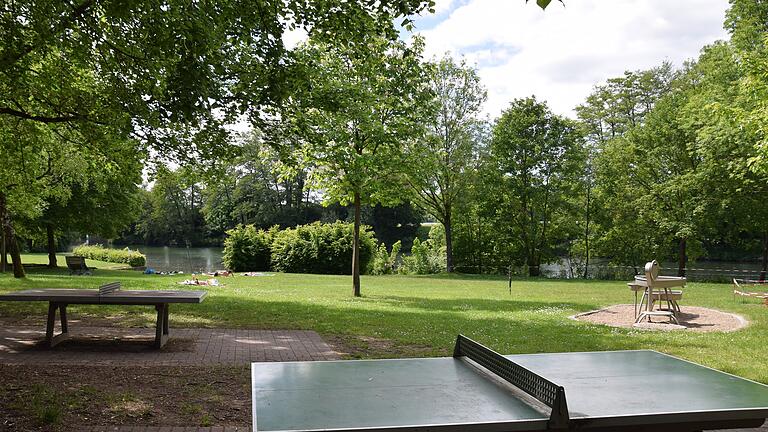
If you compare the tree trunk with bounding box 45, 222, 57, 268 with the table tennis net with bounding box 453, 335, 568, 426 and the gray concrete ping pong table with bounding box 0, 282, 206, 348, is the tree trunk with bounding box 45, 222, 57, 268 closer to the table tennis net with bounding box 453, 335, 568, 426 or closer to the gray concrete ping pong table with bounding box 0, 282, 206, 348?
the gray concrete ping pong table with bounding box 0, 282, 206, 348

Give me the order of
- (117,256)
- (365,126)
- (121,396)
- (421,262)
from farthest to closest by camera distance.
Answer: (117,256) → (421,262) → (365,126) → (121,396)

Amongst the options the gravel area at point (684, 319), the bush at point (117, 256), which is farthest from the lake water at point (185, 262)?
the gravel area at point (684, 319)

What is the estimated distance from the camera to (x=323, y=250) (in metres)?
36.5

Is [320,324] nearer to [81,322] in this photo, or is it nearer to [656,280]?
[81,322]

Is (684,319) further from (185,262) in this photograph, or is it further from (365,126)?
(185,262)

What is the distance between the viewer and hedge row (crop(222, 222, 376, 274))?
36406 millimetres

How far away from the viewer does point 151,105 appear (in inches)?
414

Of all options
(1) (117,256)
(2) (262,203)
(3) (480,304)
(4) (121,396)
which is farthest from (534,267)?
(2) (262,203)

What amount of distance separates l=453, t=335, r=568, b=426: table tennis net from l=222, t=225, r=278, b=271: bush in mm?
34800

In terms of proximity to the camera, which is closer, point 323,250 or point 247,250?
point 323,250

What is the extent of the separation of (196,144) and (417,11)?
5131 millimetres

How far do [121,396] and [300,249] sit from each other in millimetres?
31250

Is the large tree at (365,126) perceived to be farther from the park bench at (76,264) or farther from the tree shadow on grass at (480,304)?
the park bench at (76,264)

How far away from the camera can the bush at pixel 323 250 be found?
36344mm
